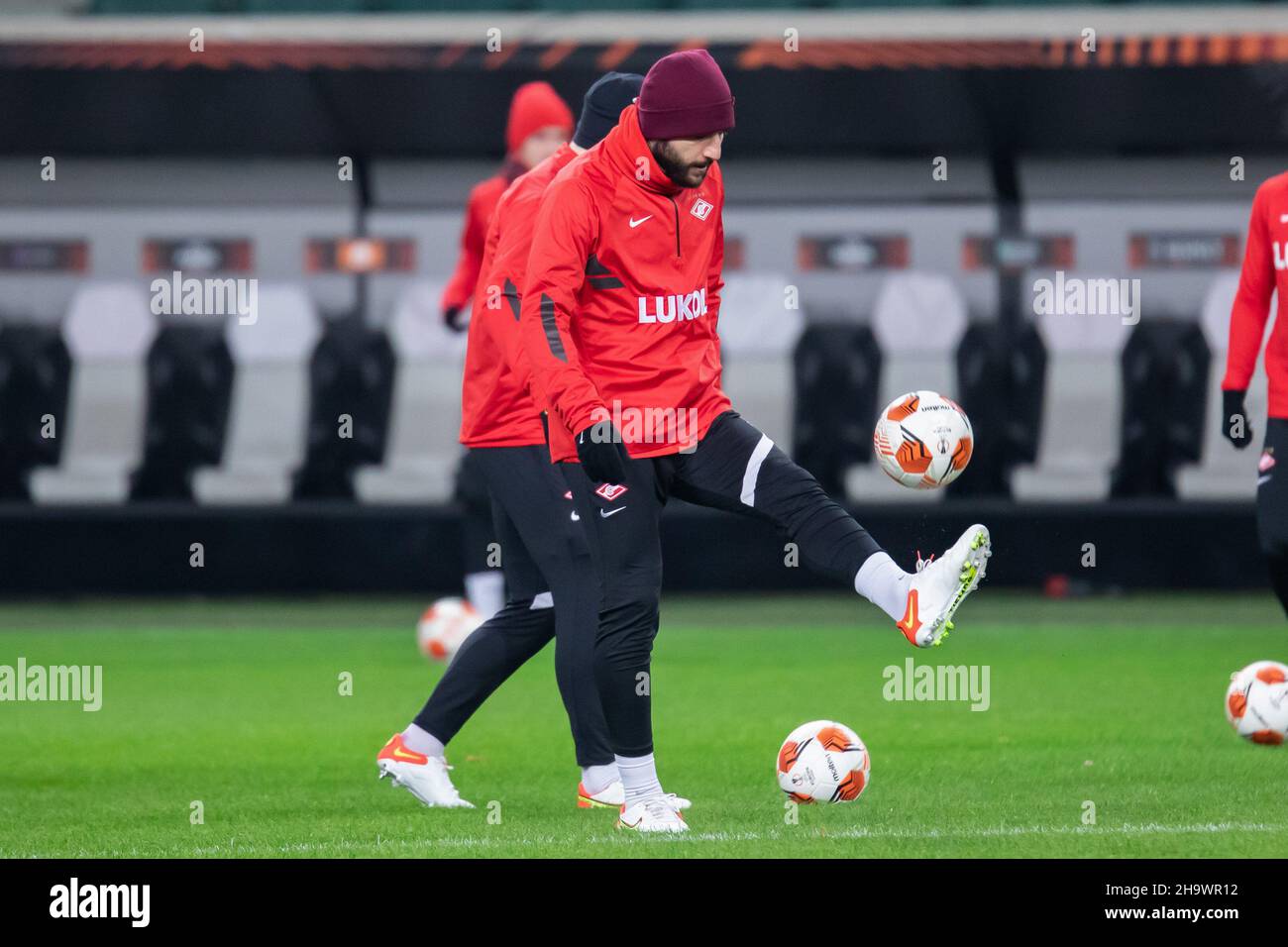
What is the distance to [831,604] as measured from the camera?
13.0m

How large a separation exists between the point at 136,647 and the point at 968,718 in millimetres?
4838

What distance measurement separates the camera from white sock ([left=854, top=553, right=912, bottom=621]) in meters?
4.96

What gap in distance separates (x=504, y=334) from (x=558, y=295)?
1.93 ft

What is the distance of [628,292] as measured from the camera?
5.23m

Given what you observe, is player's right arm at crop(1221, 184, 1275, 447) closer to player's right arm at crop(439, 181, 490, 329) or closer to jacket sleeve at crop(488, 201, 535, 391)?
jacket sleeve at crop(488, 201, 535, 391)

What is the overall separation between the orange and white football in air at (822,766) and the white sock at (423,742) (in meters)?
0.97

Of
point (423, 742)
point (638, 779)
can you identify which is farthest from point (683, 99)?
point (423, 742)

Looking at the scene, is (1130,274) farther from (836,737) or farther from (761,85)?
(836,737)

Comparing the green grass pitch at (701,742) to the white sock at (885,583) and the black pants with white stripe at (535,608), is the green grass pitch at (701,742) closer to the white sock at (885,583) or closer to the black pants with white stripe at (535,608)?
the black pants with white stripe at (535,608)

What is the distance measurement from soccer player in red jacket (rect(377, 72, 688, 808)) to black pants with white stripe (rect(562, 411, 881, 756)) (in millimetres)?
325

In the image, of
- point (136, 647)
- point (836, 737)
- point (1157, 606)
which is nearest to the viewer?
point (836, 737)

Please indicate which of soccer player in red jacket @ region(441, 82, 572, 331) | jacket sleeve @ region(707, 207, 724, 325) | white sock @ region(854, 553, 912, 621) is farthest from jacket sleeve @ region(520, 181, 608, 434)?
soccer player in red jacket @ region(441, 82, 572, 331)
